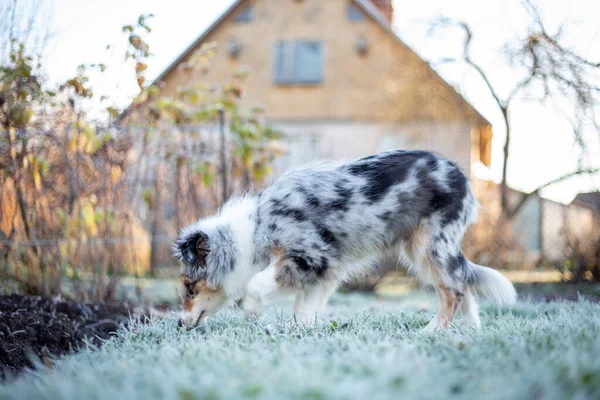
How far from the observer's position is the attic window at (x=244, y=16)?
1688 centimetres

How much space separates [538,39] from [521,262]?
17.1ft

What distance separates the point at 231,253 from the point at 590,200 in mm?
5581

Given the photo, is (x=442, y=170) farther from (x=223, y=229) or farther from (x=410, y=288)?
(x=410, y=288)

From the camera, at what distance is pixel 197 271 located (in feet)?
15.0

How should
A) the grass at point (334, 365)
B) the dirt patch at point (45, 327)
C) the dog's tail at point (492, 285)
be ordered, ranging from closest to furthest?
the grass at point (334, 365), the dirt patch at point (45, 327), the dog's tail at point (492, 285)

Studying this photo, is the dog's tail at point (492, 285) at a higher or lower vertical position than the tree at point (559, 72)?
lower

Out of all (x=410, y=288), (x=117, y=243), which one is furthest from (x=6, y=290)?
(x=410, y=288)

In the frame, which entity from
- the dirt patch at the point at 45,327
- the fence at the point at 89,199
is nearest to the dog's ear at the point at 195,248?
the dirt patch at the point at 45,327

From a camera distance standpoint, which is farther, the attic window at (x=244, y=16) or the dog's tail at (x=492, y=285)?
the attic window at (x=244, y=16)

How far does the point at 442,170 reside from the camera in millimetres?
4570

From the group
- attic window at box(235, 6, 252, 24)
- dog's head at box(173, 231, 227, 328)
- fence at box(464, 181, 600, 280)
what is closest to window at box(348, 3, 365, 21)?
attic window at box(235, 6, 252, 24)

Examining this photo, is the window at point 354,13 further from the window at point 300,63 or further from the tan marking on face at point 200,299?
the tan marking on face at point 200,299

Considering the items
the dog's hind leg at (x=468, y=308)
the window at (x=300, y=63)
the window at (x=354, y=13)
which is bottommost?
the dog's hind leg at (x=468, y=308)

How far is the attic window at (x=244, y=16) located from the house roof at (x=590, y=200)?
1173 cm
